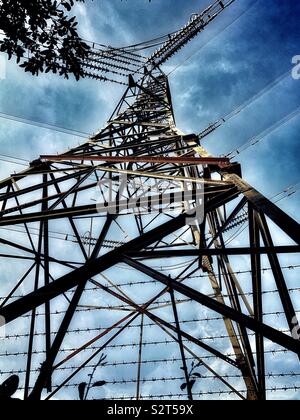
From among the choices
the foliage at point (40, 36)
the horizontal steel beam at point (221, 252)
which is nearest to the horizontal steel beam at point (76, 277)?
the horizontal steel beam at point (221, 252)

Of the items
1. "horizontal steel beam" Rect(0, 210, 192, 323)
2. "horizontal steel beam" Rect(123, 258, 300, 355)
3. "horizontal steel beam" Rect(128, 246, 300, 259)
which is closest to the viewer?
"horizontal steel beam" Rect(123, 258, 300, 355)

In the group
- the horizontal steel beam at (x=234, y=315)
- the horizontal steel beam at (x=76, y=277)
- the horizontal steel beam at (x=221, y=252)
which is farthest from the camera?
the horizontal steel beam at (x=76, y=277)

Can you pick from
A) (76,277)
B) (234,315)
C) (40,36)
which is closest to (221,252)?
(234,315)

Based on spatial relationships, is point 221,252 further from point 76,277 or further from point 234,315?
point 76,277

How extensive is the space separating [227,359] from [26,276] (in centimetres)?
390

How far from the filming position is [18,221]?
3.89m

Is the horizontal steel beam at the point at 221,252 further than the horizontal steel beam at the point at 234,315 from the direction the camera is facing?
Yes

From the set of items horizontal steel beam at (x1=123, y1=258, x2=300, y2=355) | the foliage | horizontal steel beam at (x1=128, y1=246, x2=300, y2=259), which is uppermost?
the foliage

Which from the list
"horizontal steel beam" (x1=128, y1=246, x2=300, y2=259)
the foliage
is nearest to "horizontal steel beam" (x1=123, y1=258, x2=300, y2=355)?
"horizontal steel beam" (x1=128, y1=246, x2=300, y2=259)

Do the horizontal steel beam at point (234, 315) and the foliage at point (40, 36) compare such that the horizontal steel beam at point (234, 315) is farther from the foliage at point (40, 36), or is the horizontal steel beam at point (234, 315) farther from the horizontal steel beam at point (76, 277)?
the foliage at point (40, 36)

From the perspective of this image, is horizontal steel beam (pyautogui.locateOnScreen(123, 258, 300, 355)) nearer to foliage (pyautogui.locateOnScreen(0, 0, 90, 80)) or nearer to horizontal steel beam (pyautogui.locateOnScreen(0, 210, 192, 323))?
horizontal steel beam (pyautogui.locateOnScreen(0, 210, 192, 323))

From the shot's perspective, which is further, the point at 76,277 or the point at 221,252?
the point at 76,277
